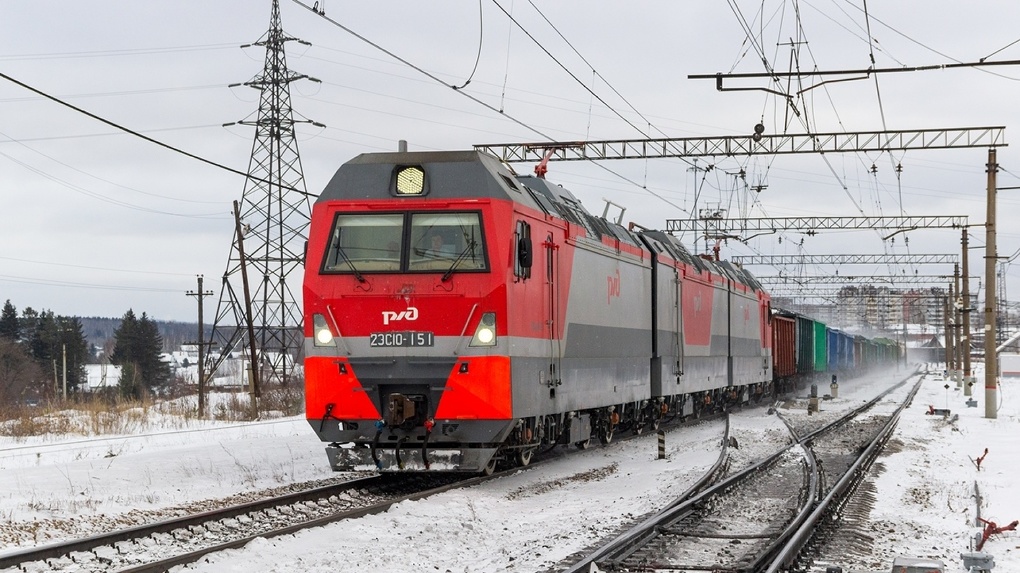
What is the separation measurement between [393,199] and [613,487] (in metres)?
4.72

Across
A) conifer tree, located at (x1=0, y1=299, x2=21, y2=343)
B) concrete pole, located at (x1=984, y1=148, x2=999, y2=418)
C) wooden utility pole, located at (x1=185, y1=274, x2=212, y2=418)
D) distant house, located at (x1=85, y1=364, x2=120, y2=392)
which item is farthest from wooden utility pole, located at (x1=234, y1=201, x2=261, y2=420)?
conifer tree, located at (x1=0, y1=299, x2=21, y2=343)

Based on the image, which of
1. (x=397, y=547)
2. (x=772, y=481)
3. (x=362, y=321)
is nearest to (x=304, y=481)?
(x=362, y=321)

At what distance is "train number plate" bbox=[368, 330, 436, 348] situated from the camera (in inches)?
512

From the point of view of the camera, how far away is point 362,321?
1316cm

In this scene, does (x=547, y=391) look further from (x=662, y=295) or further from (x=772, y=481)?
(x=662, y=295)

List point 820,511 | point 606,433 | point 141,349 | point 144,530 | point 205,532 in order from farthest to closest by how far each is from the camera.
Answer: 1. point 141,349
2. point 606,433
3. point 820,511
4. point 205,532
5. point 144,530

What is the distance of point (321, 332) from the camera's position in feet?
43.8

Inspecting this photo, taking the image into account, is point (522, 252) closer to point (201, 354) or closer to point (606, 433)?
point (606, 433)

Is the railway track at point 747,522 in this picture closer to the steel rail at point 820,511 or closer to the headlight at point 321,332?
the steel rail at point 820,511

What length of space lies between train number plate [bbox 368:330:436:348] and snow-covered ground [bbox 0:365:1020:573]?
5.99 ft

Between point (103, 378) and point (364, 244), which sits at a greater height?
point (364, 244)

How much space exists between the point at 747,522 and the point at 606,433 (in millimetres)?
7952

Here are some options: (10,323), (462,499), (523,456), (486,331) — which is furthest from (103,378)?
(462,499)

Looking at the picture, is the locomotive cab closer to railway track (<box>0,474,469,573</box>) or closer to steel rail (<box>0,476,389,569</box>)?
railway track (<box>0,474,469,573</box>)
